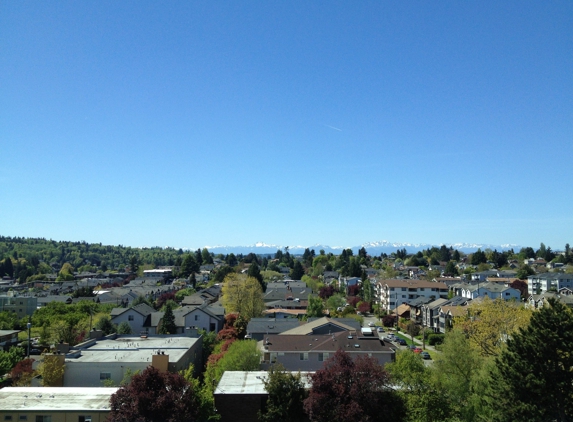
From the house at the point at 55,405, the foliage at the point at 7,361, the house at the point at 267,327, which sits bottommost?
the foliage at the point at 7,361

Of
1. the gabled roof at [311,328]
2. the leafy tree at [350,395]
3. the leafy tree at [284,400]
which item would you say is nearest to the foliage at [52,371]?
the leafy tree at [284,400]

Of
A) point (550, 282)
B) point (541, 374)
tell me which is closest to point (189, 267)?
point (550, 282)

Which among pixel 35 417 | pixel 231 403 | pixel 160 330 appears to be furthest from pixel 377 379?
pixel 160 330

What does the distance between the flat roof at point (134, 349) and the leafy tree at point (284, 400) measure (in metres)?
10.1

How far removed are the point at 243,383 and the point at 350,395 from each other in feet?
20.6

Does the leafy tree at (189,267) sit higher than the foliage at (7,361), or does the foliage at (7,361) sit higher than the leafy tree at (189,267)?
the leafy tree at (189,267)

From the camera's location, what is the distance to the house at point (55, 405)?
815 inches

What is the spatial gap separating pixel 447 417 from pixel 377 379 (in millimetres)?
4040

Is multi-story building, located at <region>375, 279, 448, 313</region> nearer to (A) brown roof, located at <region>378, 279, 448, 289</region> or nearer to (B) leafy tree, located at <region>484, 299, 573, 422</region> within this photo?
(A) brown roof, located at <region>378, 279, 448, 289</region>

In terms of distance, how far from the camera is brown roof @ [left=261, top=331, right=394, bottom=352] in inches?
1284

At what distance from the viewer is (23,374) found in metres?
31.6

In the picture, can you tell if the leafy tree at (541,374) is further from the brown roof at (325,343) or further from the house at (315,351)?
the brown roof at (325,343)

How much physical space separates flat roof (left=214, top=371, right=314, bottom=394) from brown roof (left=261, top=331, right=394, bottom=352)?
7636mm

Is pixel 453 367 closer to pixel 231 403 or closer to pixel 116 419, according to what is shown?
pixel 231 403
